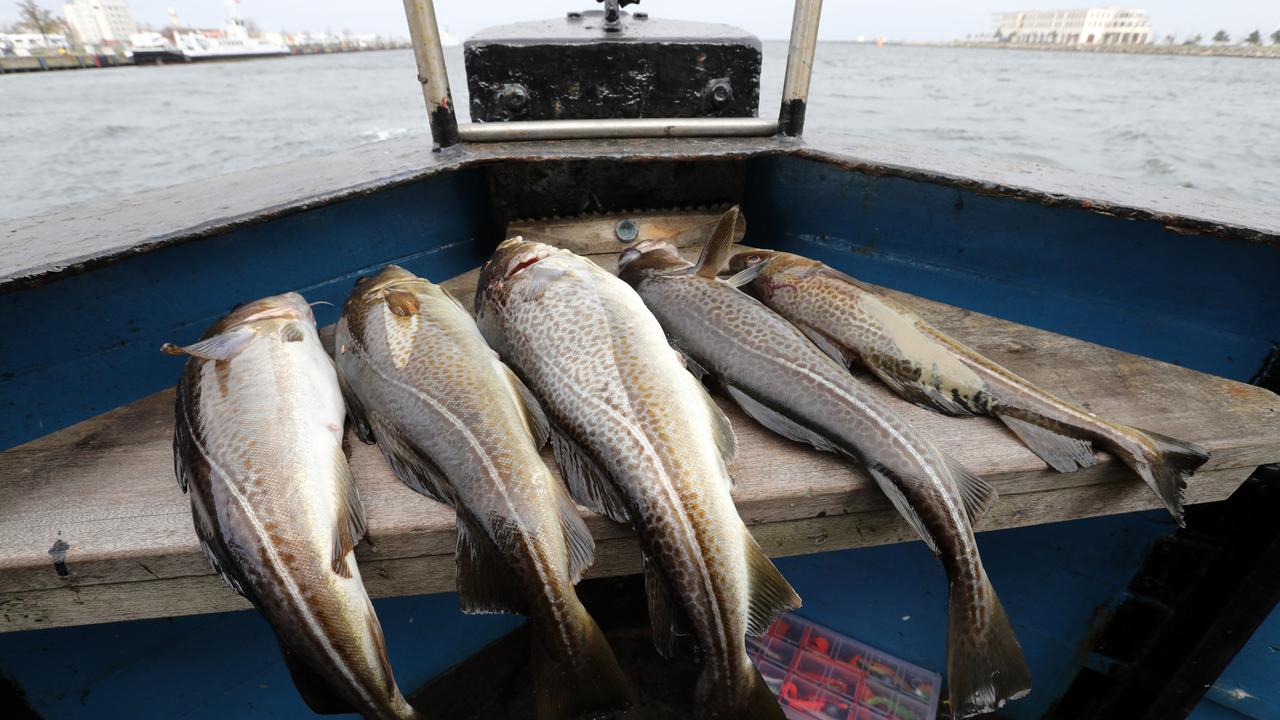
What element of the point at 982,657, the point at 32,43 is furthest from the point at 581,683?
the point at 32,43

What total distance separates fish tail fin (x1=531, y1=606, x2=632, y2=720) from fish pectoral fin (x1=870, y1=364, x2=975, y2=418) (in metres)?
1.20

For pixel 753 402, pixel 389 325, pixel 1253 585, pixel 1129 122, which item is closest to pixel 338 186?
pixel 389 325

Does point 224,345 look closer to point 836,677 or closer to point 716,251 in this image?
point 716,251

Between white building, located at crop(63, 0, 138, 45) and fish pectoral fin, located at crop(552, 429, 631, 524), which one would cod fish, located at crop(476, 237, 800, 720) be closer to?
fish pectoral fin, located at crop(552, 429, 631, 524)

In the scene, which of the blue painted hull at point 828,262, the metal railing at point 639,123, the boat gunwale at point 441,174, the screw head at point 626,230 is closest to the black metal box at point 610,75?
the metal railing at point 639,123

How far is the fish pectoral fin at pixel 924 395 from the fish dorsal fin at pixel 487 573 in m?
1.28

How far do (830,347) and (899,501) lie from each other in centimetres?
65

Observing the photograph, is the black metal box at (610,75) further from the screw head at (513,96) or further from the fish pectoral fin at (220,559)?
the fish pectoral fin at (220,559)

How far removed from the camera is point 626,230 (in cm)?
289

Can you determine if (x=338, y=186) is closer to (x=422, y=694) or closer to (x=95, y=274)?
(x=95, y=274)

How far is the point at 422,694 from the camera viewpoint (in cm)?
273

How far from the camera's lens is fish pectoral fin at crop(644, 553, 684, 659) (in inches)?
56.3

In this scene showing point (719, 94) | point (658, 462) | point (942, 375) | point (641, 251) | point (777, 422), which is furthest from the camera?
point (719, 94)

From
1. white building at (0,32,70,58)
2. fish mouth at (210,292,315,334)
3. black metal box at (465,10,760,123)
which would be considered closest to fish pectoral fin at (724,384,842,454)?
fish mouth at (210,292,315,334)
